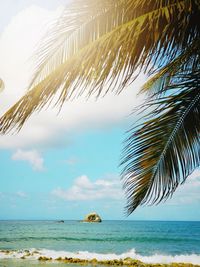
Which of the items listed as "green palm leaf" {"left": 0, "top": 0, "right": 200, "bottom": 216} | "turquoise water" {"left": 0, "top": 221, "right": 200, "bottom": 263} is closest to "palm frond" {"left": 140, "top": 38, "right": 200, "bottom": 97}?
"green palm leaf" {"left": 0, "top": 0, "right": 200, "bottom": 216}

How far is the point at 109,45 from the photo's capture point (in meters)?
2.03

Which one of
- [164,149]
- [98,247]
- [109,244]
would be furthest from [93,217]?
[164,149]

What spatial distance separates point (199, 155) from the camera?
8.23 ft

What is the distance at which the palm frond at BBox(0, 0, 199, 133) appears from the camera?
2020 millimetres

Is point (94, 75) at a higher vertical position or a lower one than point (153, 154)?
higher

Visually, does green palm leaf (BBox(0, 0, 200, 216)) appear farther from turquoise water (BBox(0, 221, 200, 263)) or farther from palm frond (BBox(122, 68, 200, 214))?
turquoise water (BBox(0, 221, 200, 263))

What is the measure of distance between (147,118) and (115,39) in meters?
0.60

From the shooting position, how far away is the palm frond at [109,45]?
79.5 inches

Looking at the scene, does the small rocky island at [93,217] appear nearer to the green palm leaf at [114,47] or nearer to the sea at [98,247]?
the sea at [98,247]

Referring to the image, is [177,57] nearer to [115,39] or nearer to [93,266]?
[115,39]

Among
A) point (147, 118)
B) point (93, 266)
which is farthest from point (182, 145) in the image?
point (93, 266)

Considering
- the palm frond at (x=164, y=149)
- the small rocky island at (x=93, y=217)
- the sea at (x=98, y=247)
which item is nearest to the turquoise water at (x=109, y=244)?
the sea at (x=98, y=247)

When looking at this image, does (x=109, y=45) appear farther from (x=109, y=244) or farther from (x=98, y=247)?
(x=109, y=244)

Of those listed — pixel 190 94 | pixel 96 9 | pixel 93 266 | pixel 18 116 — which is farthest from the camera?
pixel 93 266
